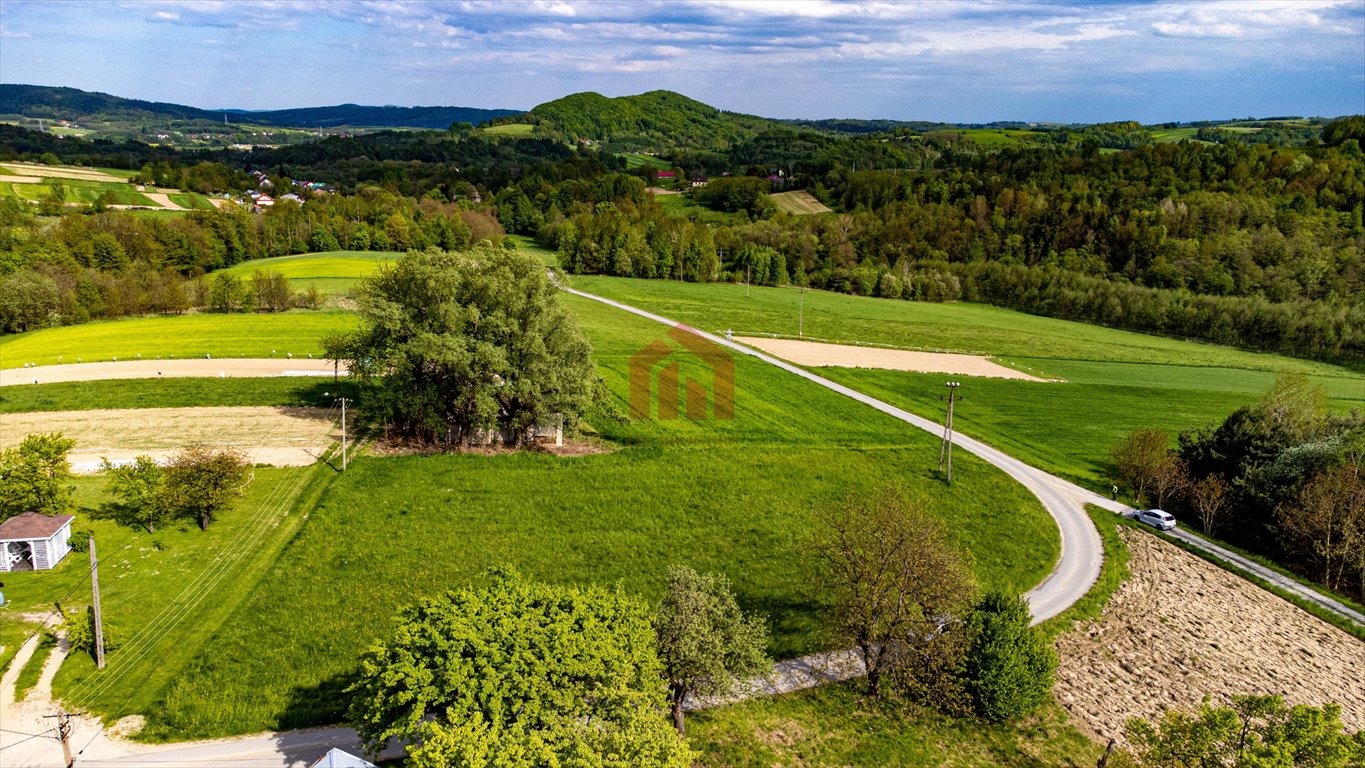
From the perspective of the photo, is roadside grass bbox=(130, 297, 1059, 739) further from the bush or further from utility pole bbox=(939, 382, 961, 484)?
the bush

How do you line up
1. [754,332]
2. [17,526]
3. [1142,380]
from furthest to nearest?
1. [754,332]
2. [1142,380]
3. [17,526]

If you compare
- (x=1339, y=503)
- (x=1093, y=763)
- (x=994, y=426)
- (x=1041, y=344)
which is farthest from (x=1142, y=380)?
(x=1093, y=763)

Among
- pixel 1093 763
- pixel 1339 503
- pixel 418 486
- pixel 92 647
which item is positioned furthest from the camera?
pixel 418 486

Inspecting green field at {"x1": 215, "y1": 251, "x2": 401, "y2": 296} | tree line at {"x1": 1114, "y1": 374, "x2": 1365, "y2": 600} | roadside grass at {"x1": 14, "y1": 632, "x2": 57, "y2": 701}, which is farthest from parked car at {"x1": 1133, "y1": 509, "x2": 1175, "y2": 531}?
green field at {"x1": 215, "y1": 251, "x2": 401, "y2": 296}

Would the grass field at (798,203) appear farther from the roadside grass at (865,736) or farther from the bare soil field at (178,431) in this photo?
the roadside grass at (865,736)

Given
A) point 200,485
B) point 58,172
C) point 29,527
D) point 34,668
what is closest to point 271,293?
point 200,485

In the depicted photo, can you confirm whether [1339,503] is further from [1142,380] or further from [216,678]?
[216,678]
